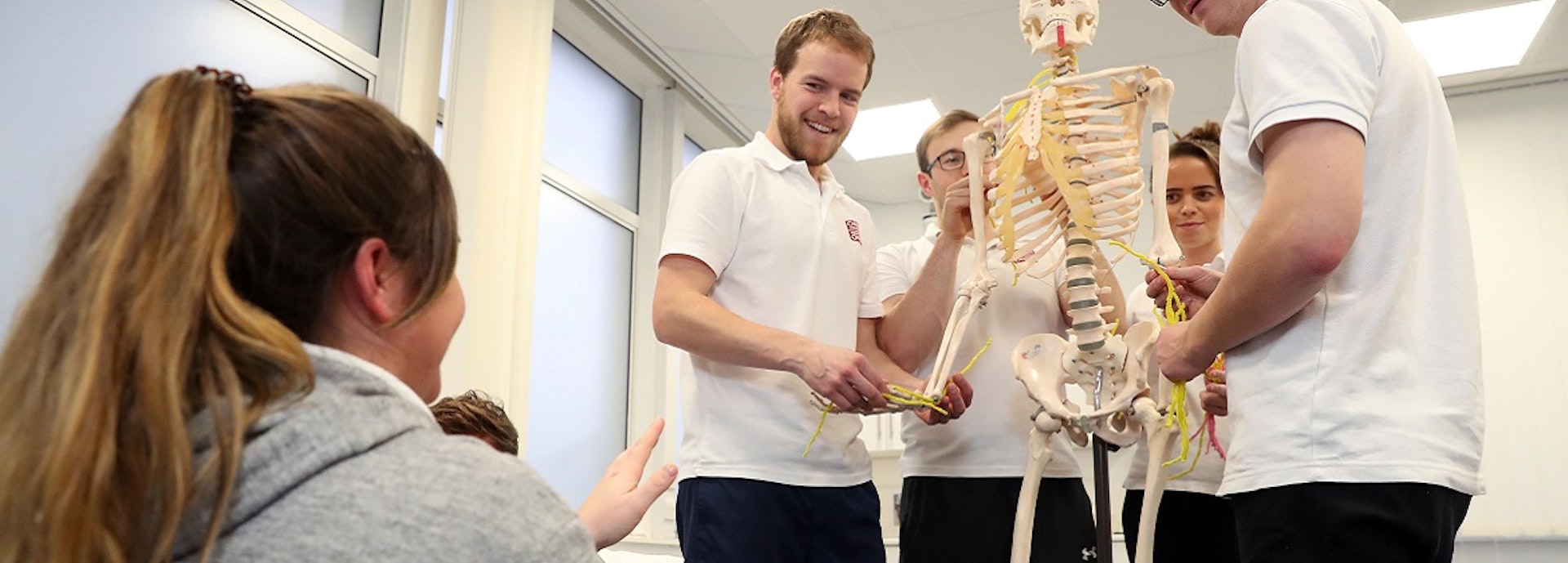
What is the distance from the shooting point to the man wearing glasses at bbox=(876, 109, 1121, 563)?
6.97 feet

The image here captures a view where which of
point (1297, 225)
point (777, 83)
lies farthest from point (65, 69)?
point (1297, 225)

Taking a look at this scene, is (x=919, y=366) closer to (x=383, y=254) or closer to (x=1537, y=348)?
(x=383, y=254)

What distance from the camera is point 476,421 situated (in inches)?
69.7

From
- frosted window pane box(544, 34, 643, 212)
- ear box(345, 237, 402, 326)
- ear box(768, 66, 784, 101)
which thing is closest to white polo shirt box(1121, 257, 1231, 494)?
ear box(768, 66, 784, 101)

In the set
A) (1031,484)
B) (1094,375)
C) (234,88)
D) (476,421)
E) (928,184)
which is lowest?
(1031,484)

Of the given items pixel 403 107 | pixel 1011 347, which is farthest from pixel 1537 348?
pixel 403 107

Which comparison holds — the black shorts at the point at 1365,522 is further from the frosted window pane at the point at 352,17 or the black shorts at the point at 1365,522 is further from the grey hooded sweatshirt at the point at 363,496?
the frosted window pane at the point at 352,17

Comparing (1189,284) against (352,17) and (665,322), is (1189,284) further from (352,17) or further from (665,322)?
(352,17)

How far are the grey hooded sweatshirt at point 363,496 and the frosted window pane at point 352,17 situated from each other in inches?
116

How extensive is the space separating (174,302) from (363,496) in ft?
0.56

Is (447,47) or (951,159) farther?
(447,47)

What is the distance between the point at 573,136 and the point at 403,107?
1.39 m

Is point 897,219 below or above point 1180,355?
above

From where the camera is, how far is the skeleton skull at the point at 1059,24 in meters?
2.29
